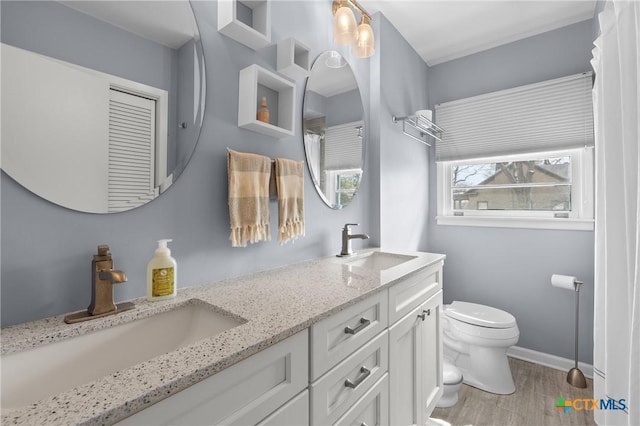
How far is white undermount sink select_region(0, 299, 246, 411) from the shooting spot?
2.05 ft

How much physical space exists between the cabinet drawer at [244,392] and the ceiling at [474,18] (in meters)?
2.19

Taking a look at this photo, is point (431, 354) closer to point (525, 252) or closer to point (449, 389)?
point (449, 389)

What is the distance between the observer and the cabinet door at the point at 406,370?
3.90ft

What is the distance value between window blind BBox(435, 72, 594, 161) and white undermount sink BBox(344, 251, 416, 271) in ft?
4.63

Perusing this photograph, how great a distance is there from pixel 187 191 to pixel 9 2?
620 mm

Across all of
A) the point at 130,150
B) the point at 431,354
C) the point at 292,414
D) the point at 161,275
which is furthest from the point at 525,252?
the point at 130,150

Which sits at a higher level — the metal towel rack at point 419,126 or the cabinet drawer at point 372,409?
the metal towel rack at point 419,126

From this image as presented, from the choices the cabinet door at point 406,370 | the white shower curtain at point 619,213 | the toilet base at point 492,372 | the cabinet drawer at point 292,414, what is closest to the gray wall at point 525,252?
the toilet base at point 492,372

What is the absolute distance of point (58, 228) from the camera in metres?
0.79

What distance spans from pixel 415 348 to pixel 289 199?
91 centimetres

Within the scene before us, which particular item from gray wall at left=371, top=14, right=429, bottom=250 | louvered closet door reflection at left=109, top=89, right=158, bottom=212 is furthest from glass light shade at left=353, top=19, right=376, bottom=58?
louvered closet door reflection at left=109, top=89, right=158, bottom=212

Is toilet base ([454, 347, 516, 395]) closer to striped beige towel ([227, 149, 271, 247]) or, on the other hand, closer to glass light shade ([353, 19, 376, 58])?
striped beige towel ([227, 149, 271, 247])

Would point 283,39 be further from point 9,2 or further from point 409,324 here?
point 409,324

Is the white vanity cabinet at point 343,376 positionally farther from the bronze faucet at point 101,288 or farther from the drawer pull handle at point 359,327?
the bronze faucet at point 101,288
